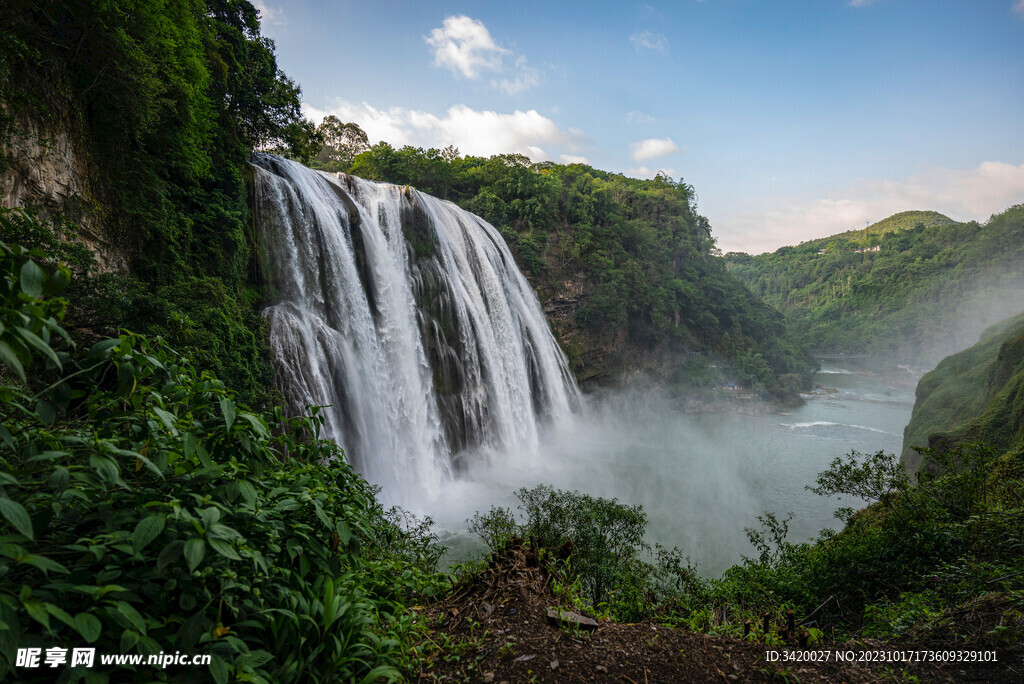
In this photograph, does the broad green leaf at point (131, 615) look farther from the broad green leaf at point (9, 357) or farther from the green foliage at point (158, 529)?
the broad green leaf at point (9, 357)

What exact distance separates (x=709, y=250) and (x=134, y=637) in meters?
54.5

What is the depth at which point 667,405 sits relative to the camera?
31.5 m

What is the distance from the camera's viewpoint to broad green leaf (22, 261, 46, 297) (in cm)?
143

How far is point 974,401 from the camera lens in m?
14.8

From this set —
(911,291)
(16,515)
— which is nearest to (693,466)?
(16,515)

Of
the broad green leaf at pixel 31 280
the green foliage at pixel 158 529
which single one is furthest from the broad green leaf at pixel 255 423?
the broad green leaf at pixel 31 280

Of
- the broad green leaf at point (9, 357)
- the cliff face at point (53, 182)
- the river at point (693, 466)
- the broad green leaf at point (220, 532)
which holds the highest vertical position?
the cliff face at point (53, 182)

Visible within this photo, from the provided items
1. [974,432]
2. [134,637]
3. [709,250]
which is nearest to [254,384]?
[134,637]

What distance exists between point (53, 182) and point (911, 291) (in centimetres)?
8163

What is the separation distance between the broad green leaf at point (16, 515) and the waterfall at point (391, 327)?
9167 millimetres

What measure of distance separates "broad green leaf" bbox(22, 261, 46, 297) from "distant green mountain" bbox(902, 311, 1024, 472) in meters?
12.2

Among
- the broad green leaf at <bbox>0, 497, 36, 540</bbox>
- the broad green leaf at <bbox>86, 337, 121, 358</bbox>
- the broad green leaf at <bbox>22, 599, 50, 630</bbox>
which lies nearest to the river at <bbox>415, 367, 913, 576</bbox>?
the broad green leaf at <bbox>86, 337, 121, 358</bbox>

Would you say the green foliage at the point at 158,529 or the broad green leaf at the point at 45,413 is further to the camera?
the broad green leaf at the point at 45,413

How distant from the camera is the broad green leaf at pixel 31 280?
143 cm
